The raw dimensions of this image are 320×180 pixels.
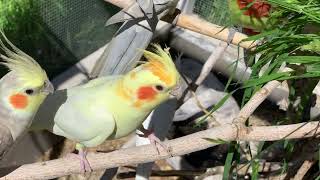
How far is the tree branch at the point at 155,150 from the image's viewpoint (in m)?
0.65

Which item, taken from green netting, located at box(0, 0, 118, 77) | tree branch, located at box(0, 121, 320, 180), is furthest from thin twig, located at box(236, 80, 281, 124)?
green netting, located at box(0, 0, 118, 77)

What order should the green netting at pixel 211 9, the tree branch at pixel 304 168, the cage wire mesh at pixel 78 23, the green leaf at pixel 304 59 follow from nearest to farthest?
the green leaf at pixel 304 59 → the tree branch at pixel 304 168 → the green netting at pixel 211 9 → the cage wire mesh at pixel 78 23

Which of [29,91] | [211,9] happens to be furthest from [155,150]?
[211,9]

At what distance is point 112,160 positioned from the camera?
648 millimetres

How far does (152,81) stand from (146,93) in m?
0.02

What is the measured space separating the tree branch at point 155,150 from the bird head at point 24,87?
0.22ft

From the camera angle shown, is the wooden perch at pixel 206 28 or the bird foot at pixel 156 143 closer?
the bird foot at pixel 156 143

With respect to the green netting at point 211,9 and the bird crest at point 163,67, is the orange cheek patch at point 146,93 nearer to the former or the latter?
the bird crest at point 163,67

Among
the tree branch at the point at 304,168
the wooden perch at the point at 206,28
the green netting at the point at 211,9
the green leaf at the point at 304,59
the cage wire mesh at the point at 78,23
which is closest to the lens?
the green leaf at the point at 304,59

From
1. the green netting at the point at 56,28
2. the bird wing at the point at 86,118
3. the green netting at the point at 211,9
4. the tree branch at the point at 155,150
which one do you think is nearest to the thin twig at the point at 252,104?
the tree branch at the point at 155,150

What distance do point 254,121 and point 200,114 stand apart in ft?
0.50

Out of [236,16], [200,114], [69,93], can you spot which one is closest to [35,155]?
[200,114]

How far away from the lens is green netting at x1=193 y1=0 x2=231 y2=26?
4.16 feet

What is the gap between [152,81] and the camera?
66 cm
